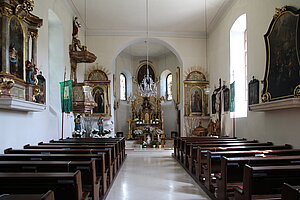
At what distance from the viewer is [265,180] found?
2887mm

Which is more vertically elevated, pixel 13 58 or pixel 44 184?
pixel 13 58

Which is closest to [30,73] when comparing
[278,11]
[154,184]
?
[154,184]

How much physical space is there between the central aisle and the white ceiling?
22.2 feet

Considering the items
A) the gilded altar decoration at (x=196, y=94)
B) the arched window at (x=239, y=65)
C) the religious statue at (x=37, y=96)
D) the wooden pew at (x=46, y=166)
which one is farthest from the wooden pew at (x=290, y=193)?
the gilded altar decoration at (x=196, y=94)

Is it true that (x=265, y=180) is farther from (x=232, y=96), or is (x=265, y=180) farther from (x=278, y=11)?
(x=232, y=96)

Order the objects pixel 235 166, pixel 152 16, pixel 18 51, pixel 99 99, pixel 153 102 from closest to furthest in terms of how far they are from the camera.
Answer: pixel 235 166 < pixel 18 51 < pixel 152 16 < pixel 99 99 < pixel 153 102

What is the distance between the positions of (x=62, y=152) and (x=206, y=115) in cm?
1006

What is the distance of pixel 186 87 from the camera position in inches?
547

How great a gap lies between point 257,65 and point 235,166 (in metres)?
4.96

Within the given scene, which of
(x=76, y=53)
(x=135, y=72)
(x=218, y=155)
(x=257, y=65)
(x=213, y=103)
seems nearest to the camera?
(x=218, y=155)

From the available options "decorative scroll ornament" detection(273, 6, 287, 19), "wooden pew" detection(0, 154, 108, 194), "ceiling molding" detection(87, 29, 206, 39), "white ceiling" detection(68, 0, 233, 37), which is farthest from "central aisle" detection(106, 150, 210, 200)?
"ceiling molding" detection(87, 29, 206, 39)

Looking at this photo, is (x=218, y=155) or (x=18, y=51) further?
(x=18, y=51)

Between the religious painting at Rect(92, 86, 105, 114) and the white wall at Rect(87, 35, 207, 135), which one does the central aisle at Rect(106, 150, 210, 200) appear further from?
the white wall at Rect(87, 35, 207, 135)

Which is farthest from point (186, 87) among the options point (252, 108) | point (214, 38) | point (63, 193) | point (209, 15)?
point (63, 193)
